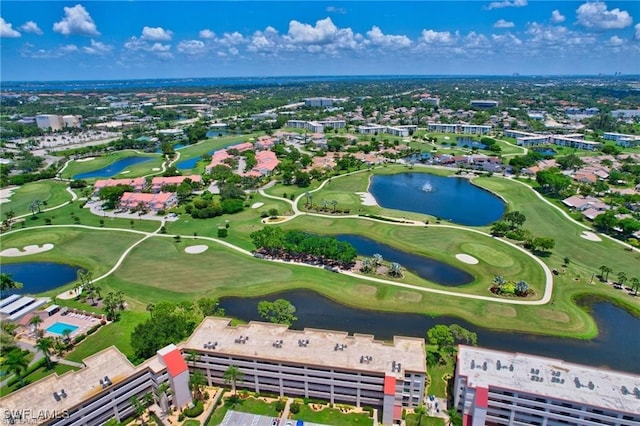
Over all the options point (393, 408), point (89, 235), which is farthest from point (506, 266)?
point (89, 235)

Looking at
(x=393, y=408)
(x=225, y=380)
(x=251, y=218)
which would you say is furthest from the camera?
(x=251, y=218)

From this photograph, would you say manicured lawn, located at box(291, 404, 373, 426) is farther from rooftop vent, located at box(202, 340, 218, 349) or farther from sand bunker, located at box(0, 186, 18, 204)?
sand bunker, located at box(0, 186, 18, 204)

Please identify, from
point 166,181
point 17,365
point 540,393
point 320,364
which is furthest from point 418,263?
point 166,181

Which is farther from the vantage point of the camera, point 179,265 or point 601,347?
point 179,265

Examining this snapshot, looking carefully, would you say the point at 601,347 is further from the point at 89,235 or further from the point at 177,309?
the point at 89,235

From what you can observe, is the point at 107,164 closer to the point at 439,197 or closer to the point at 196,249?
the point at 196,249

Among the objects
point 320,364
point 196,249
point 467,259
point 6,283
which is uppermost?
point 320,364

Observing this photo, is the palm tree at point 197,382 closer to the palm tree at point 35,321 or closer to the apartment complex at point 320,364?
the apartment complex at point 320,364
